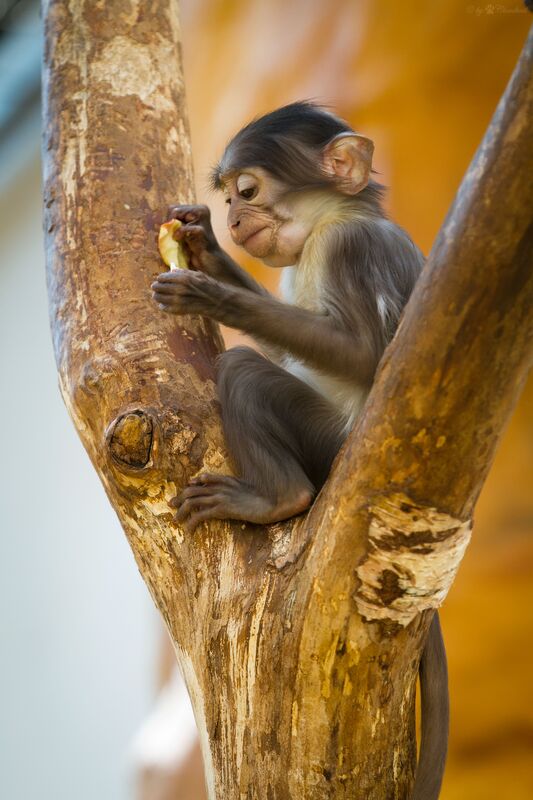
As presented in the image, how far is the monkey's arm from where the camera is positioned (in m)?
2.37

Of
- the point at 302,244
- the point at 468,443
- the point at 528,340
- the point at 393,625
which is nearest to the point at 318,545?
the point at 393,625

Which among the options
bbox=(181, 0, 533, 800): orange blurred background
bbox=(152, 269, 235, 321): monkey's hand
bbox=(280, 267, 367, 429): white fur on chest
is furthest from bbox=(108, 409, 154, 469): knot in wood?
bbox=(181, 0, 533, 800): orange blurred background

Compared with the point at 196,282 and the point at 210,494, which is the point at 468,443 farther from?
the point at 196,282

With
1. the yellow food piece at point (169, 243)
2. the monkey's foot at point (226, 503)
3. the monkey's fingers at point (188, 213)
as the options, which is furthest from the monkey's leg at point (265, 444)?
the monkey's fingers at point (188, 213)

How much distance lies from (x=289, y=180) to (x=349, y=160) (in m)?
0.20

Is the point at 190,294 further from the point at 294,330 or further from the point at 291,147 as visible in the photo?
the point at 291,147

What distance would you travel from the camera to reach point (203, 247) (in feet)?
8.78

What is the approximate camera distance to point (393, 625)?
1.87m

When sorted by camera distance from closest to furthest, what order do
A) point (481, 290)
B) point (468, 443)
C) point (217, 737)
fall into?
point (481, 290) < point (468, 443) < point (217, 737)

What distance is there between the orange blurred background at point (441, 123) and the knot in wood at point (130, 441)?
2.29m

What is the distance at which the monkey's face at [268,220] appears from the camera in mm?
2797

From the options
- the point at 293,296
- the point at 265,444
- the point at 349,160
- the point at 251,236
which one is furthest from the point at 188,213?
the point at 265,444

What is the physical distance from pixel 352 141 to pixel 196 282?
0.83 meters

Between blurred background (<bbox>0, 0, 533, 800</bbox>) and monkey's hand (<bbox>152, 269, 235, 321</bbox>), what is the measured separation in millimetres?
2490
